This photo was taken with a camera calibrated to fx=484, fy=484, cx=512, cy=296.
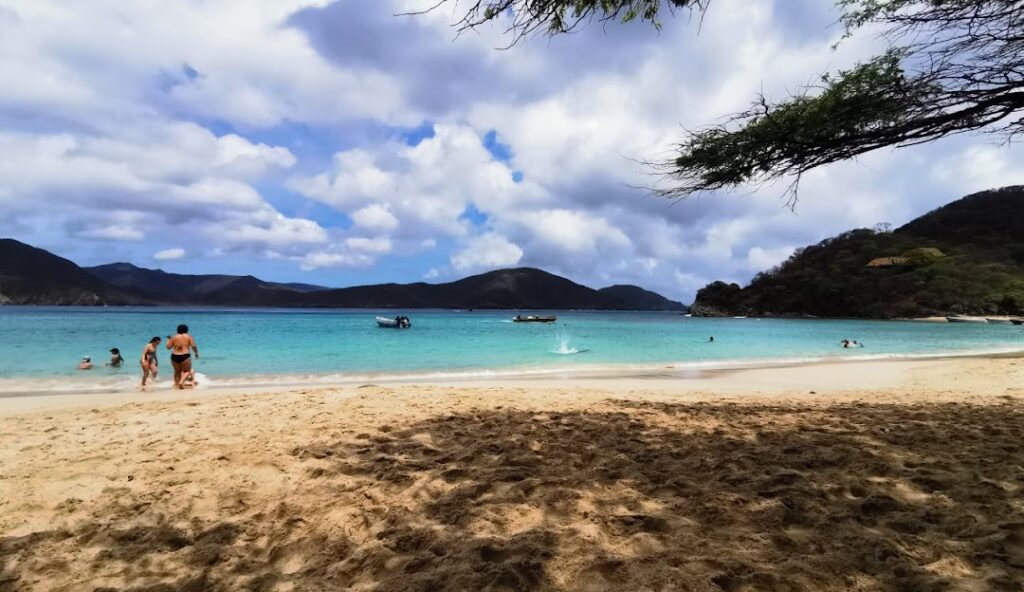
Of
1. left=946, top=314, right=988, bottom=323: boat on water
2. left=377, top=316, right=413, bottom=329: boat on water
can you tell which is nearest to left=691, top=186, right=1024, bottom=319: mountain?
left=946, top=314, right=988, bottom=323: boat on water

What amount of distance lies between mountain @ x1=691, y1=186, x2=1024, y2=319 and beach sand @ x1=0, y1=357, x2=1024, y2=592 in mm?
105243

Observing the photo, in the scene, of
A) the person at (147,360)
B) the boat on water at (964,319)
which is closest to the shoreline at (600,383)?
the person at (147,360)

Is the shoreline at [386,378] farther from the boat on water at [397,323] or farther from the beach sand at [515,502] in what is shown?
the boat on water at [397,323]

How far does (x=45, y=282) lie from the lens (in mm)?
153125

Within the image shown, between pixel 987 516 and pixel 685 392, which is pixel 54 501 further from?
pixel 685 392

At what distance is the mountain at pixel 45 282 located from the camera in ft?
472

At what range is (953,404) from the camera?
8352mm

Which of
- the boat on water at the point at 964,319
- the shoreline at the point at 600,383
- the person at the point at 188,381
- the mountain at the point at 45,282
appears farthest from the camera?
the mountain at the point at 45,282

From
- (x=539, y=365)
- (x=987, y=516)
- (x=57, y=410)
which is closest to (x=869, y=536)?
(x=987, y=516)

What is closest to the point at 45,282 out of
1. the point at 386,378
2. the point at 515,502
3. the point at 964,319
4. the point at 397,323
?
the point at 397,323

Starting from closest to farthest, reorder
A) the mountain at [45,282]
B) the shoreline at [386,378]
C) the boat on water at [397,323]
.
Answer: the shoreline at [386,378]
the boat on water at [397,323]
the mountain at [45,282]

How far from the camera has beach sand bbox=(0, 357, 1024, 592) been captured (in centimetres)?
280

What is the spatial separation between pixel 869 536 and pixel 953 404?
7.54 m

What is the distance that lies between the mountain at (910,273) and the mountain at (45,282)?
615 ft
